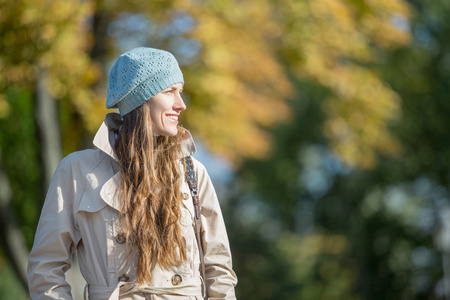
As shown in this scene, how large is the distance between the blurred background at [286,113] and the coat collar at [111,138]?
136 inches

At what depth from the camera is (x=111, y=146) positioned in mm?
2574

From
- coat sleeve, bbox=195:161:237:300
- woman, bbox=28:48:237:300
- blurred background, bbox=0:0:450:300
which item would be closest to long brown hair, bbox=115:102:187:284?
woman, bbox=28:48:237:300

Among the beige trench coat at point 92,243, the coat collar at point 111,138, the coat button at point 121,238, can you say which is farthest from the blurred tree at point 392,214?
the coat button at point 121,238

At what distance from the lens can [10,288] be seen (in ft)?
36.1

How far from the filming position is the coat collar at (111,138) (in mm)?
2535

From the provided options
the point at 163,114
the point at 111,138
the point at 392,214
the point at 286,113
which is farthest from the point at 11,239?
the point at 392,214

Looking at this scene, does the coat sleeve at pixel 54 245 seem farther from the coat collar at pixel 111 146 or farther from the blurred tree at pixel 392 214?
the blurred tree at pixel 392 214

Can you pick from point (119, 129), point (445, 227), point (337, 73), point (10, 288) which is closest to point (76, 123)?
point (337, 73)

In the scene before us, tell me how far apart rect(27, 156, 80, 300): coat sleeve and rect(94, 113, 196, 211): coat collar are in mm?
126

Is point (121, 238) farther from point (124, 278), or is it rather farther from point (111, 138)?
point (111, 138)

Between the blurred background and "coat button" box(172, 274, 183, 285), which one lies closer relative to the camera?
"coat button" box(172, 274, 183, 285)

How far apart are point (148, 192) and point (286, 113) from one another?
37.5 feet

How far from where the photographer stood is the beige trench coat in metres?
2.40

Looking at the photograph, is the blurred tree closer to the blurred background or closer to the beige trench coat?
the blurred background
